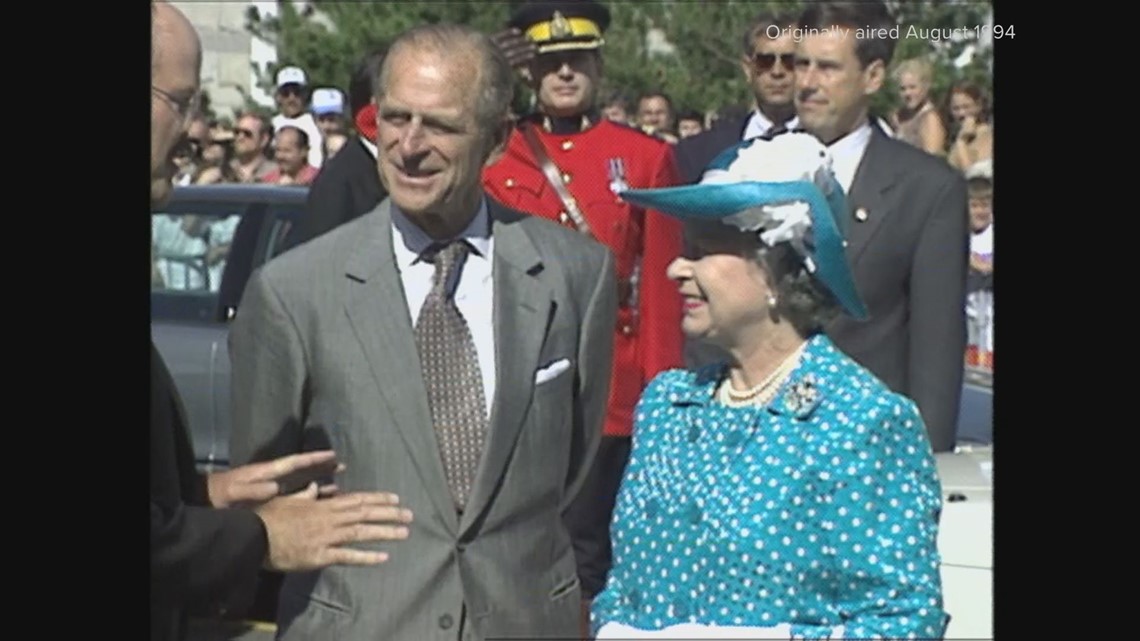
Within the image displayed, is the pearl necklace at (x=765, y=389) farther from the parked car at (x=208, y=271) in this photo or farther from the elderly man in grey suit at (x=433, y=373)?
the parked car at (x=208, y=271)

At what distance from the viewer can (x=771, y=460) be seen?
381 cm

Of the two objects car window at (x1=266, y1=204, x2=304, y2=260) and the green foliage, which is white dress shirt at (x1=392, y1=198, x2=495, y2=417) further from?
the green foliage

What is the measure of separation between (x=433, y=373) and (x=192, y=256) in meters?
5.09

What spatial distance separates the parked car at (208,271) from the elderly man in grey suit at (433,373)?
4314 mm

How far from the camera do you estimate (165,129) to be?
3.31 meters

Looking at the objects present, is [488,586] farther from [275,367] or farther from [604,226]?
[604,226]

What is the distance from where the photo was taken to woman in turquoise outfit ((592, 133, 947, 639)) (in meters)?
3.74

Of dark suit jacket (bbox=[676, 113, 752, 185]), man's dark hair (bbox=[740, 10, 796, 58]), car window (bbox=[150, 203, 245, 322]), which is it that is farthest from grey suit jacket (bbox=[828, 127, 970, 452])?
car window (bbox=[150, 203, 245, 322])

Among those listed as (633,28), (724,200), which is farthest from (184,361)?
(633,28)

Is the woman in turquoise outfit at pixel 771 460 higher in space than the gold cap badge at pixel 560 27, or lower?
lower

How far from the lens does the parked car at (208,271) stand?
885cm

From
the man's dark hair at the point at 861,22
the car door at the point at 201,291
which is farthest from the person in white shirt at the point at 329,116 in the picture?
the man's dark hair at the point at 861,22

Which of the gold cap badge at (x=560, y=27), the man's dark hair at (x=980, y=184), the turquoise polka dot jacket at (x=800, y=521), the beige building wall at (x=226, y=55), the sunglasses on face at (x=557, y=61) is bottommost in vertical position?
the turquoise polka dot jacket at (x=800, y=521)

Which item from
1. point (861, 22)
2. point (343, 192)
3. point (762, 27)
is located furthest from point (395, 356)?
point (762, 27)
